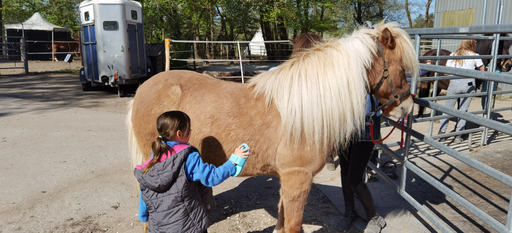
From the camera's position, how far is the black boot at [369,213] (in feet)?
9.62

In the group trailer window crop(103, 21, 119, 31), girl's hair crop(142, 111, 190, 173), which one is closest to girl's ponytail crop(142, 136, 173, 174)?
girl's hair crop(142, 111, 190, 173)

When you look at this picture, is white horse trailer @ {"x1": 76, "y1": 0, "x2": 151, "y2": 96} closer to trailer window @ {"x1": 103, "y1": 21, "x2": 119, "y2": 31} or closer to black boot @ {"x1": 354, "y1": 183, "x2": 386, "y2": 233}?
trailer window @ {"x1": 103, "y1": 21, "x2": 119, "y2": 31}

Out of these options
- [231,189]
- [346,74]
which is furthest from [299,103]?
[231,189]

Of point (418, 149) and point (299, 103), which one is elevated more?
point (299, 103)

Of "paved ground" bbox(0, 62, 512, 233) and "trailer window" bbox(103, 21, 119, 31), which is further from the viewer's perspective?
"trailer window" bbox(103, 21, 119, 31)

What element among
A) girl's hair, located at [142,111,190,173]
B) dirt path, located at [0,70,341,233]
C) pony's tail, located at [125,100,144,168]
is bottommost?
dirt path, located at [0,70,341,233]

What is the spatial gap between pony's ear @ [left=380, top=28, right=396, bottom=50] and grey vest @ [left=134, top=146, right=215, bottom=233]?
1.60 m

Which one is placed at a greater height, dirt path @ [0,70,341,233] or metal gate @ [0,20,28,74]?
metal gate @ [0,20,28,74]

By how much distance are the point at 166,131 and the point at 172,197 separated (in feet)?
1.35

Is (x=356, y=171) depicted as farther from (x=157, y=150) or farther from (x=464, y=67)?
(x=464, y=67)

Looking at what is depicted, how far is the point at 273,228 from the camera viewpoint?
3.10m

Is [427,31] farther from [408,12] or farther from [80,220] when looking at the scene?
[408,12]

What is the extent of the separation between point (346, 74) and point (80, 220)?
2911 mm

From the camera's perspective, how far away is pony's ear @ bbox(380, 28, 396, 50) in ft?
7.57
